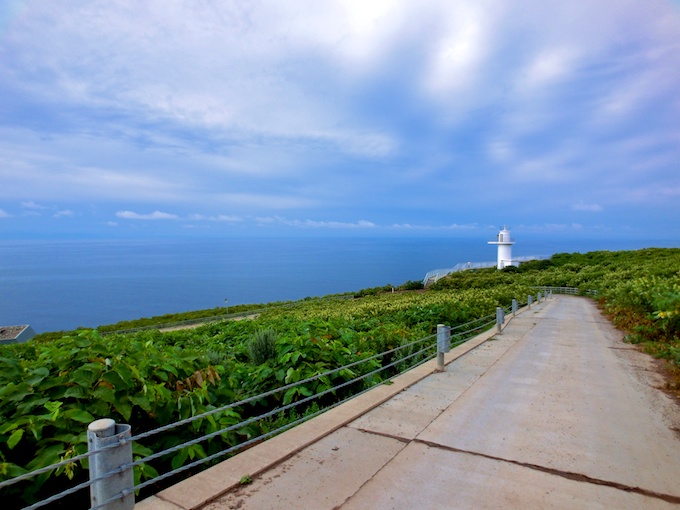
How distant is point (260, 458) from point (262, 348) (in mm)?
3444

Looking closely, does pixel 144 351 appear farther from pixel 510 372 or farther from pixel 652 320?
pixel 652 320

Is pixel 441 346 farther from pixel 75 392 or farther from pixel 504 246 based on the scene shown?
pixel 504 246

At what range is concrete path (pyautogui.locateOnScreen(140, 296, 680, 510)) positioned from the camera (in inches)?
145

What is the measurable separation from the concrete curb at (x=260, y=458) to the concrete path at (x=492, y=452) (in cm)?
7

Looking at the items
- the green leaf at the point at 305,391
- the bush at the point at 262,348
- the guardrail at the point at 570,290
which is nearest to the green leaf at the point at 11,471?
the green leaf at the point at 305,391

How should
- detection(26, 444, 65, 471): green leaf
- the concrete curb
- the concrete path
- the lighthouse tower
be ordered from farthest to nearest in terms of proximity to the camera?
the lighthouse tower < the concrete path < the concrete curb < detection(26, 444, 65, 471): green leaf

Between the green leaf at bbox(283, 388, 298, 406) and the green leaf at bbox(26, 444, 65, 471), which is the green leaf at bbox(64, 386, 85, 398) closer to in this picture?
the green leaf at bbox(26, 444, 65, 471)

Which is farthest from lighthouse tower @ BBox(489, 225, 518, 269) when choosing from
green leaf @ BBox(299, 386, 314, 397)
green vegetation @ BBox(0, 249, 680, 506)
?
green leaf @ BBox(299, 386, 314, 397)

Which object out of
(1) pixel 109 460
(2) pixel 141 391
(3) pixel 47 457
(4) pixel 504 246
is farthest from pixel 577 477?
(4) pixel 504 246

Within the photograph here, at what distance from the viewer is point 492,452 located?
4.62 metres

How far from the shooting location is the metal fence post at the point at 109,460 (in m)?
2.75

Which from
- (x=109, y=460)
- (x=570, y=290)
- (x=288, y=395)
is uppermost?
(x=570, y=290)

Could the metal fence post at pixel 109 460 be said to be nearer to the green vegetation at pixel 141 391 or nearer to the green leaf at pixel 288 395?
the green vegetation at pixel 141 391

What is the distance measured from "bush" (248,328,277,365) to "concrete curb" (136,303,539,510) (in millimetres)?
2143
